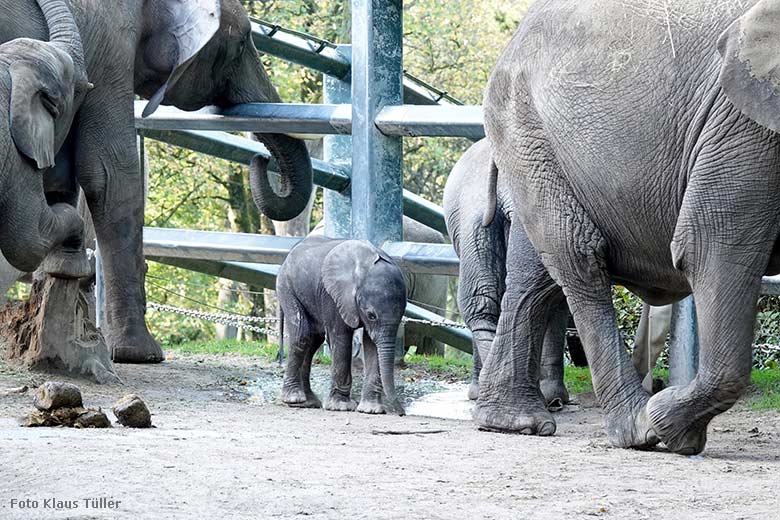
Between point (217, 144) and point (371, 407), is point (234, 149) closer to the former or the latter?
point (217, 144)

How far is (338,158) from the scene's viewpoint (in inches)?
474

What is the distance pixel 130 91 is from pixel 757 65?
4.88m

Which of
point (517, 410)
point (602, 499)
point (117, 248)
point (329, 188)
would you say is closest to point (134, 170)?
point (117, 248)

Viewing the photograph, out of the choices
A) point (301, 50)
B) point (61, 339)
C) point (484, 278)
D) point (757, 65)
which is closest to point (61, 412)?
point (61, 339)

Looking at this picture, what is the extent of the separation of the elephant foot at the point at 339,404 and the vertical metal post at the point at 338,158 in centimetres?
277

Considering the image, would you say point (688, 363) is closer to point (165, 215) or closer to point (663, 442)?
point (663, 442)

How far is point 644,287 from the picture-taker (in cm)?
692

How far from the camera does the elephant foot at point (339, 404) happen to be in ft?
27.5

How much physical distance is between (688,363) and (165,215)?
16887 mm

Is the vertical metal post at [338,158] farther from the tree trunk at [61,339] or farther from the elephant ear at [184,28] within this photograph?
the tree trunk at [61,339]

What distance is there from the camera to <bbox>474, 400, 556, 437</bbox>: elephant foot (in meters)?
7.20

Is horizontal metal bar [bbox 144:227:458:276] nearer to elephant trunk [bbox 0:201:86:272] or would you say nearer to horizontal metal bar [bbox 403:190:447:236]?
horizontal metal bar [bbox 403:190:447:236]

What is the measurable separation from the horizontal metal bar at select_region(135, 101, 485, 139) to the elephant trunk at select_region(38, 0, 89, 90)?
7.16ft

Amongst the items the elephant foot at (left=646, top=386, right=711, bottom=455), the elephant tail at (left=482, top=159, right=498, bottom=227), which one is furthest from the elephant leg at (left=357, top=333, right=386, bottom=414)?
the elephant foot at (left=646, top=386, right=711, bottom=455)
